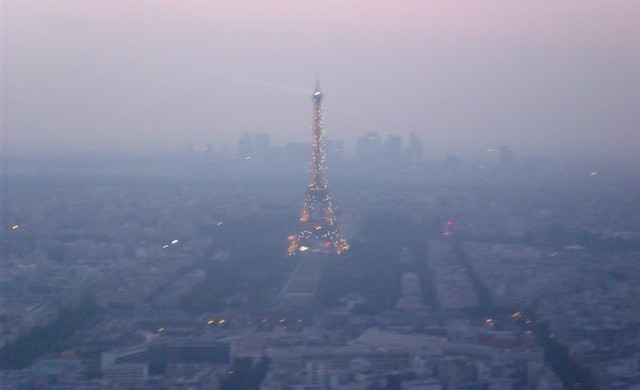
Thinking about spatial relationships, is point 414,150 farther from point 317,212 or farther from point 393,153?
point 317,212

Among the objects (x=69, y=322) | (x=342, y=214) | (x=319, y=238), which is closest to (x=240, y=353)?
(x=69, y=322)

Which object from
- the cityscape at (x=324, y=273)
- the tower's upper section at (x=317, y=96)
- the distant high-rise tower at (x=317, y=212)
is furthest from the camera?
the tower's upper section at (x=317, y=96)

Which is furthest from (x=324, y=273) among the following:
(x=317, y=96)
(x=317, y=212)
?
(x=317, y=96)

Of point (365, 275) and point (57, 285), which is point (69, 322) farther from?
point (365, 275)

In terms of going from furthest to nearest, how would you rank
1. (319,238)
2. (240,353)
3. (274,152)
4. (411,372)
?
(274,152) < (319,238) < (240,353) < (411,372)

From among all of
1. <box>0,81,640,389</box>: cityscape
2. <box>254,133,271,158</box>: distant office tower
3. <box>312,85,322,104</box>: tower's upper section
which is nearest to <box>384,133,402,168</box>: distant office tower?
<box>0,81,640,389</box>: cityscape

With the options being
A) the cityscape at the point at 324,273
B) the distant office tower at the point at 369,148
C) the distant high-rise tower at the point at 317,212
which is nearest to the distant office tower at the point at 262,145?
the cityscape at the point at 324,273

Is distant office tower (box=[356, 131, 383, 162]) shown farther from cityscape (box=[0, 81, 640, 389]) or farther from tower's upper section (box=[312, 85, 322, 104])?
tower's upper section (box=[312, 85, 322, 104])

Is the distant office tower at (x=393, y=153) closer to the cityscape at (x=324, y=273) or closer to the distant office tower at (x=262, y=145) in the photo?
the cityscape at (x=324, y=273)
